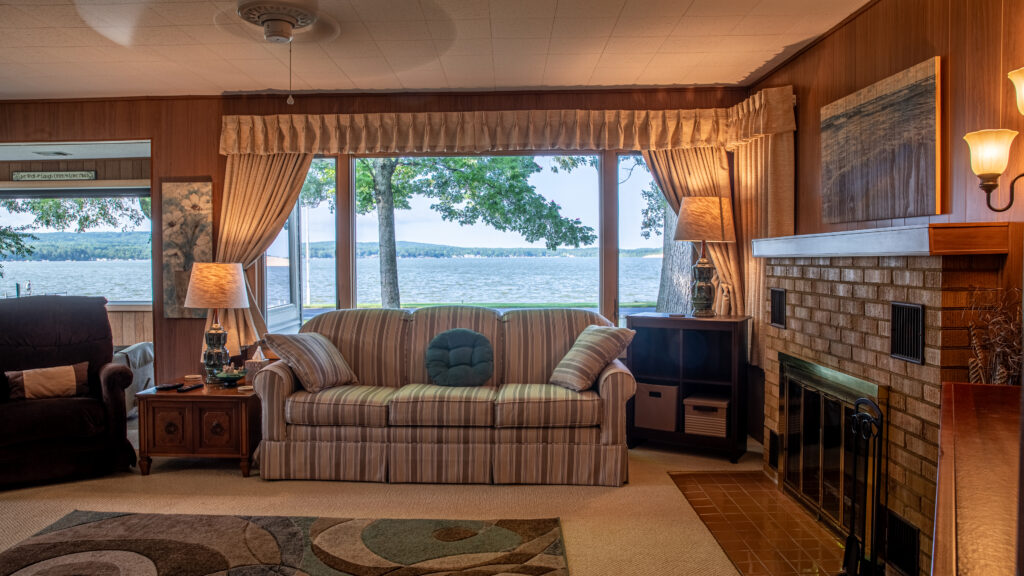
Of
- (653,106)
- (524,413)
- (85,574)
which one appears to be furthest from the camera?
(653,106)

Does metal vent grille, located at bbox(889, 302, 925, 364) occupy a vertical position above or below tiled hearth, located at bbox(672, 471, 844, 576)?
above

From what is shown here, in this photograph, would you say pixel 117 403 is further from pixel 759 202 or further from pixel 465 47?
pixel 759 202

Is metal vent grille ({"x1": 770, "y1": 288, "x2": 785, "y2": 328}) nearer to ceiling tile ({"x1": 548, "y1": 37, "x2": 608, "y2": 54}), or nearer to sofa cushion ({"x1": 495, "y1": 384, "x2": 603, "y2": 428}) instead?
sofa cushion ({"x1": 495, "y1": 384, "x2": 603, "y2": 428})

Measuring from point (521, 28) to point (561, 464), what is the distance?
2367 mm

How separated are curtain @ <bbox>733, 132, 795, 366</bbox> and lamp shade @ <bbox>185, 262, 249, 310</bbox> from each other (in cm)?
346

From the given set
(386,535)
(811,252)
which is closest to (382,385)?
(386,535)

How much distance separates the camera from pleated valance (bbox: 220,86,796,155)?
4777 mm

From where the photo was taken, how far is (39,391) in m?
3.82

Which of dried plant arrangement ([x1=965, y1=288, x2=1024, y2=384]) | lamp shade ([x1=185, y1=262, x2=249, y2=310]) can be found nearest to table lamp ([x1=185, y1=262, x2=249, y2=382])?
lamp shade ([x1=185, y1=262, x2=249, y2=310])

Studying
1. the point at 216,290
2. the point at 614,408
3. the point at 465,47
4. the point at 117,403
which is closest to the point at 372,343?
the point at 216,290

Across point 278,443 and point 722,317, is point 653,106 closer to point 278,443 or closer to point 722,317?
point 722,317

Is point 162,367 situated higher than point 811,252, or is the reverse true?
point 811,252

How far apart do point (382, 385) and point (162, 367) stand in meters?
2.02

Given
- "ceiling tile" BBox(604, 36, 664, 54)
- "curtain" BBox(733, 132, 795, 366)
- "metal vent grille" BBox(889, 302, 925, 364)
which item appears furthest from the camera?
"curtain" BBox(733, 132, 795, 366)
